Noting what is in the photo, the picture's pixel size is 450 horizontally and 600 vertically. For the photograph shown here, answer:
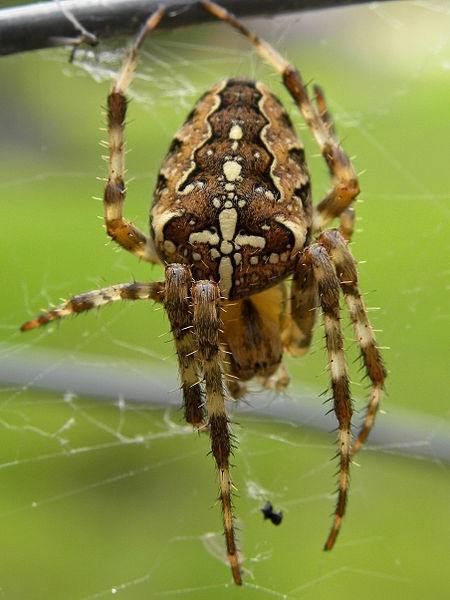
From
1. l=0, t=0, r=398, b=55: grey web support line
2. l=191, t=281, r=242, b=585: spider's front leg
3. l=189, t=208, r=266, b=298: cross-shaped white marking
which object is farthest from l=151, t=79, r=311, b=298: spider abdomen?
l=0, t=0, r=398, b=55: grey web support line

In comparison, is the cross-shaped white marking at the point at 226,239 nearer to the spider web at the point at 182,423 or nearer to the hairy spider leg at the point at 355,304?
the hairy spider leg at the point at 355,304

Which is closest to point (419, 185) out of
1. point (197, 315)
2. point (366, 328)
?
point (366, 328)

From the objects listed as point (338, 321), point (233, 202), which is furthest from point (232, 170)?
point (338, 321)

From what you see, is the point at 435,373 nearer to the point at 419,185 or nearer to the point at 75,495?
the point at 419,185

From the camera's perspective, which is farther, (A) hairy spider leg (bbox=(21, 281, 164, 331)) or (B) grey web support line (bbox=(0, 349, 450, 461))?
(B) grey web support line (bbox=(0, 349, 450, 461))

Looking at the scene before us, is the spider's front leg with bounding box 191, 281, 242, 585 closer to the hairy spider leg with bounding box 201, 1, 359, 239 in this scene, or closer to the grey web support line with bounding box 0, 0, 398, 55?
the hairy spider leg with bounding box 201, 1, 359, 239

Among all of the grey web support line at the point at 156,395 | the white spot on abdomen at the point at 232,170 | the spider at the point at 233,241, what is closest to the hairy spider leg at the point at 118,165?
the spider at the point at 233,241
